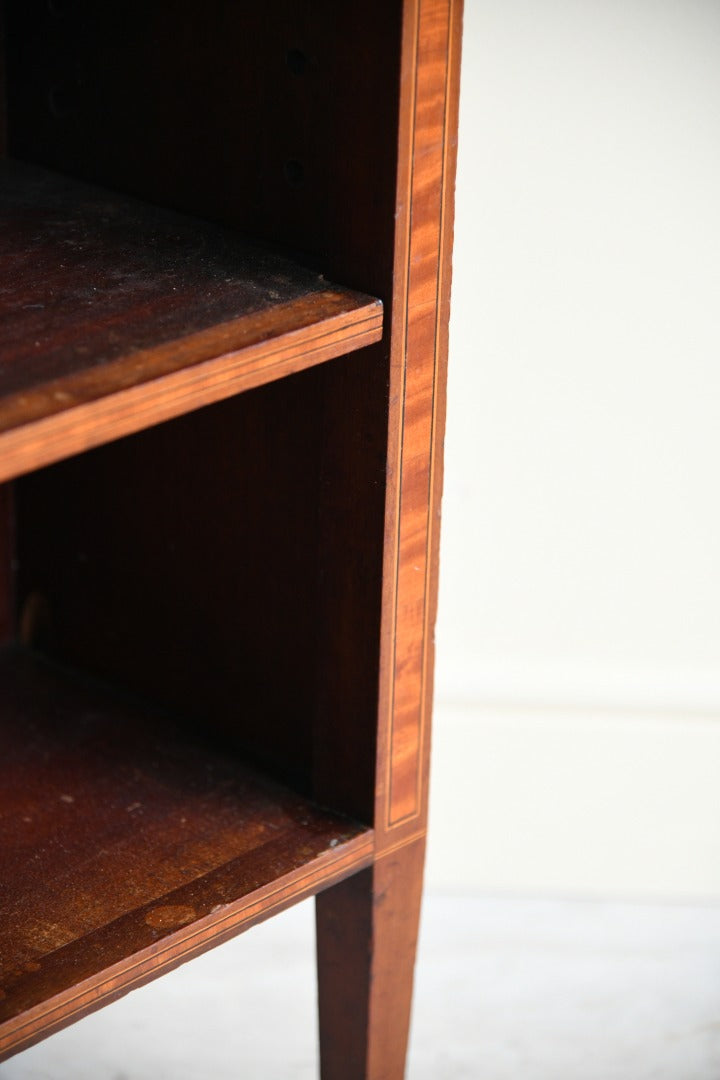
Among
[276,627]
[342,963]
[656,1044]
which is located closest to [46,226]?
[276,627]

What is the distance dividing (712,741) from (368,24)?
693mm

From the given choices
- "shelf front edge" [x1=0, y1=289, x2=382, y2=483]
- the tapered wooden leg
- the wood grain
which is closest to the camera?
"shelf front edge" [x1=0, y1=289, x2=382, y2=483]

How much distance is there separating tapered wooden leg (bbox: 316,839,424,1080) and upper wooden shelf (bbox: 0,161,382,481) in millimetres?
282

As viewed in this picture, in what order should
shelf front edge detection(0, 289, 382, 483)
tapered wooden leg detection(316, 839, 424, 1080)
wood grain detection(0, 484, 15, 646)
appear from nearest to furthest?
shelf front edge detection(0, 289, 382, 483) → tapered wooden leg detection(316, 839, 424, 1080) → wood grain detection(0, 484, 15, 646)

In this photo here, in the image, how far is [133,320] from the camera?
2.03ft

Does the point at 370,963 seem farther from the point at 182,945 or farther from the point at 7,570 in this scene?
the point at 7,570

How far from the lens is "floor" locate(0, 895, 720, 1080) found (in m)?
1.00

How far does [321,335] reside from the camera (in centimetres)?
63

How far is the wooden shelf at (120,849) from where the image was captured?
68 centimetres

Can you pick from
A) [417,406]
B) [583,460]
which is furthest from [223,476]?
[583,460]

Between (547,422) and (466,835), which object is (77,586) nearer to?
(547,422)

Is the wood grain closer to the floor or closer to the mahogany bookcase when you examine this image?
the mahogany bookcase

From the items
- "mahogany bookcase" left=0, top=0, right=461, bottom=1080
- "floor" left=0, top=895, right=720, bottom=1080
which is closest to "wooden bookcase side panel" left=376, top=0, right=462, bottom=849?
"mahogany bookcase" left=0, top=0, right=461, bottom=1080

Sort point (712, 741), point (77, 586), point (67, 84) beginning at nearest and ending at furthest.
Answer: point (67, 84), point (77, 586), point (712, 741)
